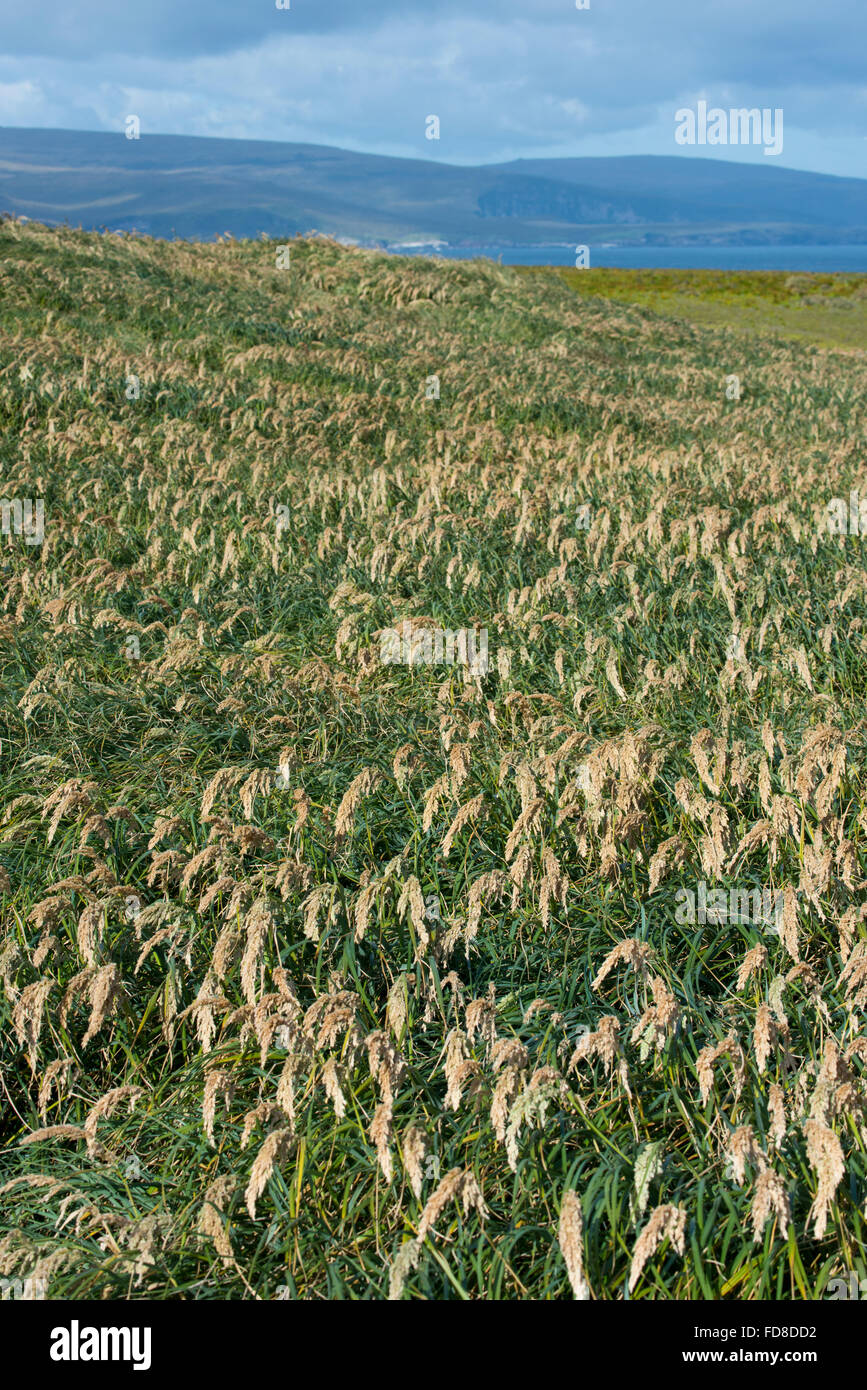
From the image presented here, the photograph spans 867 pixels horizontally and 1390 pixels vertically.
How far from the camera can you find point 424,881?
3752 mm

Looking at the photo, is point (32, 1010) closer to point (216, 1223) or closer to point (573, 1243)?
point (216, 1223)

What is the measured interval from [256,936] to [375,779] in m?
1.03

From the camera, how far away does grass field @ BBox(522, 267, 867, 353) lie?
38.8m

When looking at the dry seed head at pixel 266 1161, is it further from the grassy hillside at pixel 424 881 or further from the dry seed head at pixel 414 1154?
the dry seed head at pixel 414 1154

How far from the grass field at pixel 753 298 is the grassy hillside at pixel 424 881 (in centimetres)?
3169

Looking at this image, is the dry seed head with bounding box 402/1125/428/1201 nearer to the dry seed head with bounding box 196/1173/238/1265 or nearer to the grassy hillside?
the grassy hillside

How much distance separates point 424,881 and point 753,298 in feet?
170

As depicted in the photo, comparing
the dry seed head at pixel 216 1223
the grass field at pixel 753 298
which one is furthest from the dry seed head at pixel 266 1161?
the grass field at pixel 753 298

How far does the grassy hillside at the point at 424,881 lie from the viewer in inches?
97.1

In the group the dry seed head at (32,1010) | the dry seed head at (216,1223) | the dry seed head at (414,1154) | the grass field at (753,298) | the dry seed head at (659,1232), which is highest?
the grass field at (753,298)

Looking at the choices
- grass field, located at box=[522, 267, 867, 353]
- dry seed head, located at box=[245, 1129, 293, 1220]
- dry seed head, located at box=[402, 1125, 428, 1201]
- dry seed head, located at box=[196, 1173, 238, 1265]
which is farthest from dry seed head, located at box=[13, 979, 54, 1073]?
grass field, located at box=[522, 267, 867, 353]
